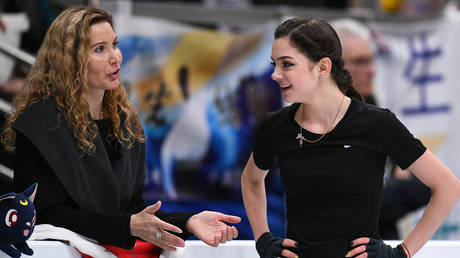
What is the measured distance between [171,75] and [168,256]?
273 cm

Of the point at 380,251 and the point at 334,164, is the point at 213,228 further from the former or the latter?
the point at 380,251

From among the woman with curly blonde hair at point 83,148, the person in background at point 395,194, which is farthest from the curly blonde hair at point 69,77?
the person in background at point 395,194

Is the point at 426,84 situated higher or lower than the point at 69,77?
lower

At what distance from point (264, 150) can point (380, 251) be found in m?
0.56

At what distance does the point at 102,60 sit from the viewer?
2850 mm

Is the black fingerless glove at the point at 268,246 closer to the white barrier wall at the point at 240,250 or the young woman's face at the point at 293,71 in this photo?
the white barrier wall at the point at 240,250

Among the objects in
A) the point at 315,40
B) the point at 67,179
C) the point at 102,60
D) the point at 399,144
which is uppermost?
the point at 315,40

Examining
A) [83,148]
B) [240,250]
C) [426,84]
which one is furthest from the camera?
[426,84]

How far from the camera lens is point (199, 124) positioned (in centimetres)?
540

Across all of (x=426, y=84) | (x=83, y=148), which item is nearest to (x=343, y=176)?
(x=83, y=148)

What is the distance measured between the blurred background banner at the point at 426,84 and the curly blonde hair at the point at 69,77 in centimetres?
334

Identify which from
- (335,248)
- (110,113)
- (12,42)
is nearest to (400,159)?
(335,248)

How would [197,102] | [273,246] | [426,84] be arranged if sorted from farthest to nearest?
[426,84] → [197,102] → [273,246]

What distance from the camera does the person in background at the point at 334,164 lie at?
102 inches
